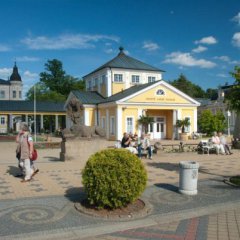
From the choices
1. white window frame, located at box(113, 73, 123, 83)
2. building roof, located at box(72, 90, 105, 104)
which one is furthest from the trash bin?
white window frame, located at box(113, 73, 123, 83)

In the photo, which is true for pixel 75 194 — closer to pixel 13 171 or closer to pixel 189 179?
pixel 189 179

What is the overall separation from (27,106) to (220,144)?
37.9 metres

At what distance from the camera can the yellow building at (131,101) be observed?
114 feet

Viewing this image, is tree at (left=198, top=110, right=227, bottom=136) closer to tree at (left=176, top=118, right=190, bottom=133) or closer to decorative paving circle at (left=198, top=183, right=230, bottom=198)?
decorative paving circle at (left=198, top=183, right=230, bottom=198)

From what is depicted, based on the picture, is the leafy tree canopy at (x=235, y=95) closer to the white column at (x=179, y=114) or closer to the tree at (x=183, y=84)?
the white column at (x=179, y=114)

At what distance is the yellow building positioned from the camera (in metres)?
34.7

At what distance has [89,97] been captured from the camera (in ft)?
133

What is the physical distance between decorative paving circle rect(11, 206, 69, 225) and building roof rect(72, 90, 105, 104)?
3134 centimetres

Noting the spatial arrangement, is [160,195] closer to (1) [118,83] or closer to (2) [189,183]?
(2) [189,183]

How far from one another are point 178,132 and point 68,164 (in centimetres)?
2414

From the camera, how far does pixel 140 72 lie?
4231 cm

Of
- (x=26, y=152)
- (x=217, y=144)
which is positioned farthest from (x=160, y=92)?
(x=26, y=152)

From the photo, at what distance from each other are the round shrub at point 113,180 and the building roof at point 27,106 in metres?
44.3

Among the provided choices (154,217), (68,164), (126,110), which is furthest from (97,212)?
(126,110)
